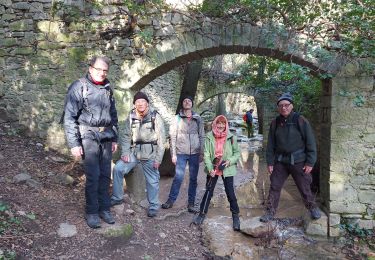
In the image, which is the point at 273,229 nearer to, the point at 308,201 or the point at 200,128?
the point at 308,201

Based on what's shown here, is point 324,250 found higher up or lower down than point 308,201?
lower down

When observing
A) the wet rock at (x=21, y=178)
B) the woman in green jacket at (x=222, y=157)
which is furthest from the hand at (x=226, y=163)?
the wet rock at (x=21, y=178)

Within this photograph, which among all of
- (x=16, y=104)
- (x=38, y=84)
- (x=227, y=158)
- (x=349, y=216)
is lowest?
(x=349, y=216)

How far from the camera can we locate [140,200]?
15.6 ft

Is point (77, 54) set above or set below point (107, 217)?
above

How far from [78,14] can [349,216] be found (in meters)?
4.78

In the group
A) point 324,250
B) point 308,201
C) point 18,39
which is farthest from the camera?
point 18,39

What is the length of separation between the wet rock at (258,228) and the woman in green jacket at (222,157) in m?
0.12

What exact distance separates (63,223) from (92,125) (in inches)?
42.4

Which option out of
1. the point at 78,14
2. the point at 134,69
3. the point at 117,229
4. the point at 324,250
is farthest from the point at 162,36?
the point at 324,250

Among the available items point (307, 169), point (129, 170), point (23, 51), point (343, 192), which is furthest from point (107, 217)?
point (23, 51)

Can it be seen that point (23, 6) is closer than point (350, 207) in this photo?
No

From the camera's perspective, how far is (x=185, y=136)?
464 cm

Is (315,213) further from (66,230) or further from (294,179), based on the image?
(66,230)
